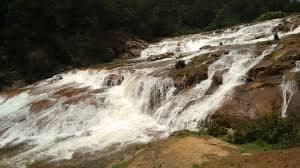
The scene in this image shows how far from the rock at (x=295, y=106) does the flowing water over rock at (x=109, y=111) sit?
99.7 inches

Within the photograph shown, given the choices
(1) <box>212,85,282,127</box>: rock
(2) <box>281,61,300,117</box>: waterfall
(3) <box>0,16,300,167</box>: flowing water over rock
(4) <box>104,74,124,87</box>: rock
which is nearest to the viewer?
(2) <box>281,61,300,117</box>: waterfall

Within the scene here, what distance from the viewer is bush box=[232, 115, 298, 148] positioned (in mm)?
10531

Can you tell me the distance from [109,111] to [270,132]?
9.38 meters

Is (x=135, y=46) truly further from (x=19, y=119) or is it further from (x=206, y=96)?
(x=206, y=96)

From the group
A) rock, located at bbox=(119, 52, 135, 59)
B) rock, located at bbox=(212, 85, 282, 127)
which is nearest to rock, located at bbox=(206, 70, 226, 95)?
rock, located at bbox=(212, 85, 282, 127)

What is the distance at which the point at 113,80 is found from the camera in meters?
22.8

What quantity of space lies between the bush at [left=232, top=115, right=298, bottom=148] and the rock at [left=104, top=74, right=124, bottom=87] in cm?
1126

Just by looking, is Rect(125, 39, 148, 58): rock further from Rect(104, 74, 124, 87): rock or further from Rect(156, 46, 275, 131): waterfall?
Rect(156, 46, 275, 131): waterfall

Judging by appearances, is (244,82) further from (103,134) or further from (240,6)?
(240,6)

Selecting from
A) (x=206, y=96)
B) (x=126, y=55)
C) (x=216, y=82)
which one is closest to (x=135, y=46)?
(x=126, y=55)

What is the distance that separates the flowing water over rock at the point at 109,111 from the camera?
50.0ft

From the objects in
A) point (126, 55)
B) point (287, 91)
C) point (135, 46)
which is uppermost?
point (135, 46)

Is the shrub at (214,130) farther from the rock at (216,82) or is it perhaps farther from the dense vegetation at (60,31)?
the dense vegetation at (60,31)

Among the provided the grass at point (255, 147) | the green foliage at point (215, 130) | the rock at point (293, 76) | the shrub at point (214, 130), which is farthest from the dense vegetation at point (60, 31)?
the grass at point (255, 147)
